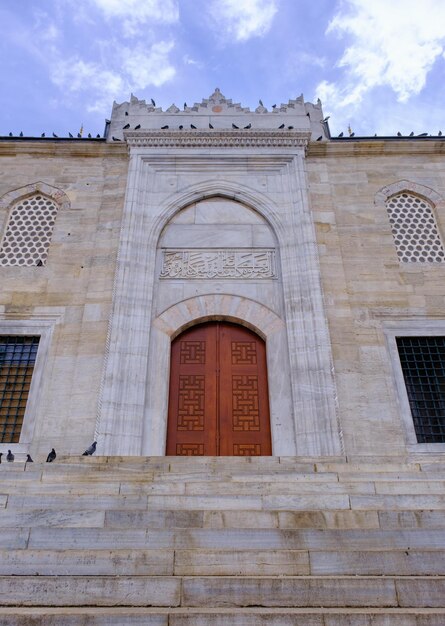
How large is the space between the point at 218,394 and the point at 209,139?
4.98 m

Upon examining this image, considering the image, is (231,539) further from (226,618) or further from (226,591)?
(226,618)

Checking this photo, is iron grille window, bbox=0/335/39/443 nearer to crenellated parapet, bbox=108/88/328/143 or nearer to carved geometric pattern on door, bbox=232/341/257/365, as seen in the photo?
carved geometric pattern on door, bbox=232/341/257/365

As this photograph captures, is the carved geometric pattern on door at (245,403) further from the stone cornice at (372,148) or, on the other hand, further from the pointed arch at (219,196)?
the stone cornice at (372,148)

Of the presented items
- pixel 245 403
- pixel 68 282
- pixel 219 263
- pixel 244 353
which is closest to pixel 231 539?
pixel 245 403

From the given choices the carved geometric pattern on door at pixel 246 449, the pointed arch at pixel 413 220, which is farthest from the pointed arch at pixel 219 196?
the carved geometric pattern on door at pixel 246 449

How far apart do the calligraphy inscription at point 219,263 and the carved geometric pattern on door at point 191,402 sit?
5.92 feet

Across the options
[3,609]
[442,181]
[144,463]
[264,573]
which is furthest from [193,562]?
[442,181]

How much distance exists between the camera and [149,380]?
7465 millimetres

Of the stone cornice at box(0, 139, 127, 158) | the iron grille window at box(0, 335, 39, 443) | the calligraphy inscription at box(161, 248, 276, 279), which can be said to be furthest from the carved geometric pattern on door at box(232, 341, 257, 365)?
the stone cornice at box(0, 139, 127, 158)

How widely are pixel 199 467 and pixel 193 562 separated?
1655 millimetres

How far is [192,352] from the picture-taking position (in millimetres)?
7957

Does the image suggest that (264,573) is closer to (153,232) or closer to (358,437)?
→ (358,437)

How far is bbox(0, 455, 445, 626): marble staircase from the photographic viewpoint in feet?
9.13

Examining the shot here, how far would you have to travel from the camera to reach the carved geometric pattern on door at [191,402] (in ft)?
24.1
